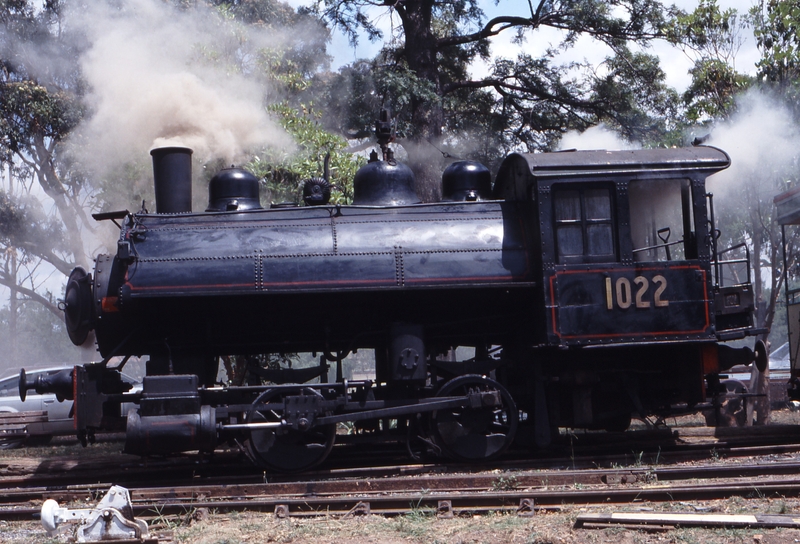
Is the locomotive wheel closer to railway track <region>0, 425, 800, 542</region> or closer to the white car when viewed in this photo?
railway track <region>0, 425, 800, 542</region>

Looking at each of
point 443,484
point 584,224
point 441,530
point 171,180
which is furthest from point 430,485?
point 171,180

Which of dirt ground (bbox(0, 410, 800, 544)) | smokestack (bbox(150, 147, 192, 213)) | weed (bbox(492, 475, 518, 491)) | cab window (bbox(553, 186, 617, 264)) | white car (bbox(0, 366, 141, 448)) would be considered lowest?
dirt ground (bbox(0, 410, 800, 544))

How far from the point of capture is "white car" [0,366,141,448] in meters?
12.1

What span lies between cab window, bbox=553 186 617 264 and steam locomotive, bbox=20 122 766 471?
0.01 meters

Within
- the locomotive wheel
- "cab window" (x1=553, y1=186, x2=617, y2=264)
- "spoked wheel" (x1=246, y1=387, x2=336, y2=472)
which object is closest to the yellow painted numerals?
"cab window" (x1=553, y1=186, x2=617, y2=264)

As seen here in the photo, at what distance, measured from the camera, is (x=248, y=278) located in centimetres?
754

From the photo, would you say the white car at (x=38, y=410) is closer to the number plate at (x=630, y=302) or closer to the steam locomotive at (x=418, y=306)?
the steam locomotive at (x=418, y=306)

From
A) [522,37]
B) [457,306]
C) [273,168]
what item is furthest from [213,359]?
[522,37]

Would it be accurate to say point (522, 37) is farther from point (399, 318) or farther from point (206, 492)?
point (206, 492)

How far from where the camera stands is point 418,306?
817 cm

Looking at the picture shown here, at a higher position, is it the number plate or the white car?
the number plate

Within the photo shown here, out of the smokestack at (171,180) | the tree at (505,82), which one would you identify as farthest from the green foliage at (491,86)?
the smokestack at (171,180)

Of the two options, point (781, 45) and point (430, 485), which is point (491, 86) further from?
point (430, 485)

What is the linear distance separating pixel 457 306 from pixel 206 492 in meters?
3.23
